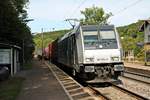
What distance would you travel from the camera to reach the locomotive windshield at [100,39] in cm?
2128

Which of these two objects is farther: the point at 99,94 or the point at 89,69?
the point at 89,69

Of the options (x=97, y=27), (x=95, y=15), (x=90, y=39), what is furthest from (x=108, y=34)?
(x=95, y=15)

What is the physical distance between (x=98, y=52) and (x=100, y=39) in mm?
896

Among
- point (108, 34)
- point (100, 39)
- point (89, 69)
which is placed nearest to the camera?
point (89, 69)

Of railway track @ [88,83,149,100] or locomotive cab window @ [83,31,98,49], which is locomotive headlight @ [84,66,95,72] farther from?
locomotive cab window @ [83,31,98,49]

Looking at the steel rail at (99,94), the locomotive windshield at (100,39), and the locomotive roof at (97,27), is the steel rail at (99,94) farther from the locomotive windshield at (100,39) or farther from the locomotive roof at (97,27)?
the locomotive roof at (97,27)

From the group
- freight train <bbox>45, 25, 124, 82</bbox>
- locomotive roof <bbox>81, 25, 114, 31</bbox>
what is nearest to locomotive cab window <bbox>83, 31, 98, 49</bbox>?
freight train <bbox>45, 25, 124, 82</bbox>

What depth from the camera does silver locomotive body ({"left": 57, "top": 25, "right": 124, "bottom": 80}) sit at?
20719mm

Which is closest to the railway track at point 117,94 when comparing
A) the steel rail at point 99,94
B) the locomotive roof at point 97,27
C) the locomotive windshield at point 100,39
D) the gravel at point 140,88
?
the steel rail at point 99,94

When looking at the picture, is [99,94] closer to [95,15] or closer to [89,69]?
[89,69]

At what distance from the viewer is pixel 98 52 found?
68.8ft

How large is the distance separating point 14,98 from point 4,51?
487 inches

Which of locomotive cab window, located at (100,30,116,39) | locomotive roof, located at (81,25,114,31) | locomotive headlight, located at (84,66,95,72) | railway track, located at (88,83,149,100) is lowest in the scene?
railway track, located at (88,83,149,100)

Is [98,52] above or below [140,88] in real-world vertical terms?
above
